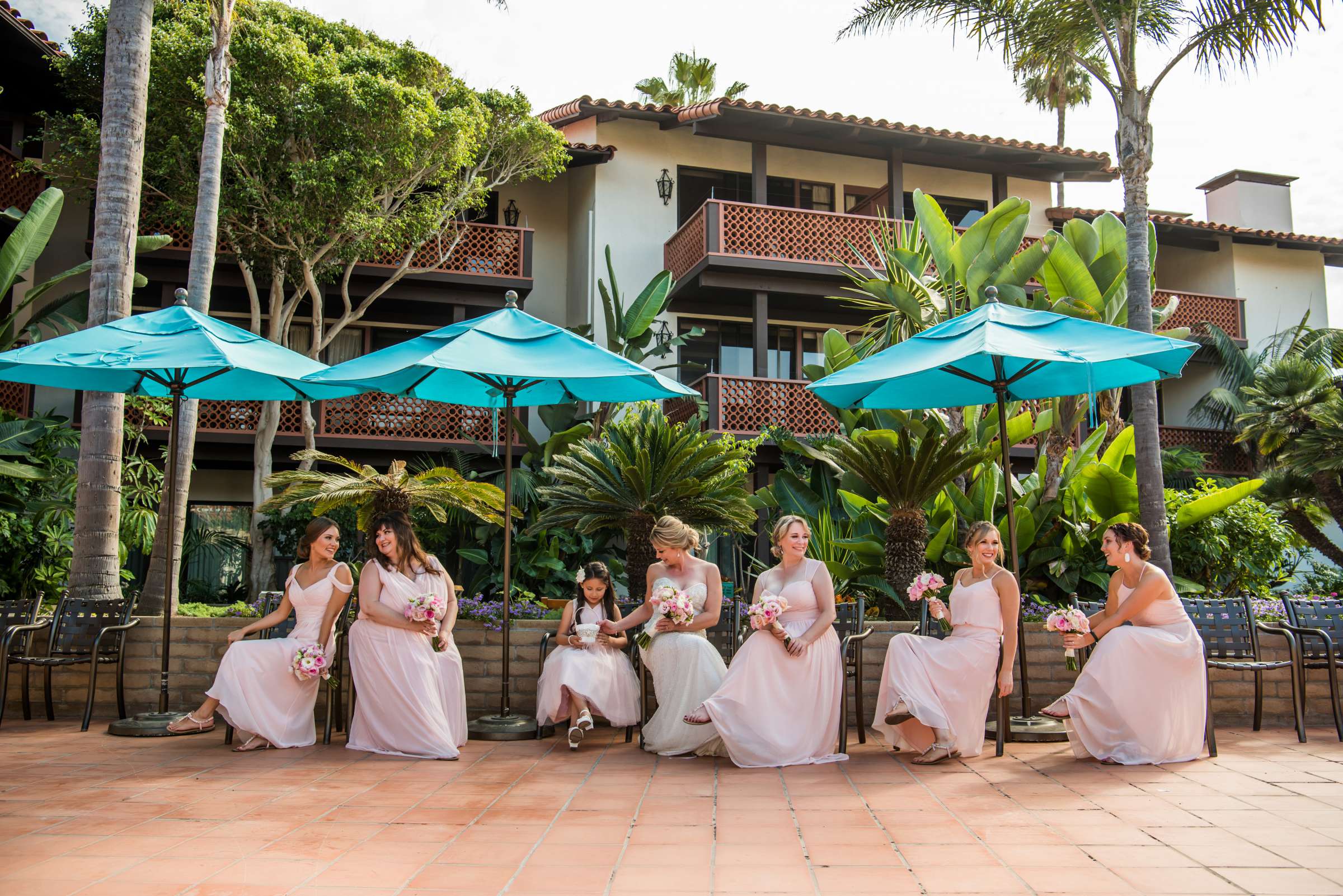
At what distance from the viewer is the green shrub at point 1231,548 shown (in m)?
10.7

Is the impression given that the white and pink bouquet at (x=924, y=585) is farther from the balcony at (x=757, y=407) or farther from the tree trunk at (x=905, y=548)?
the balcony at (x=757, y=407)

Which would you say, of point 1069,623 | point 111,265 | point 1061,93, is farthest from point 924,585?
point 1061,93

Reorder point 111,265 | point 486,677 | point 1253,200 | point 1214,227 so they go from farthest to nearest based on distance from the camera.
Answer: point 1253,200
point 1214,227
point 111,265
point 486,677

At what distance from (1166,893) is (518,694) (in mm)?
5366

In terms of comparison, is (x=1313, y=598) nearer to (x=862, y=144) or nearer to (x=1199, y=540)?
(x=1199, y=540)

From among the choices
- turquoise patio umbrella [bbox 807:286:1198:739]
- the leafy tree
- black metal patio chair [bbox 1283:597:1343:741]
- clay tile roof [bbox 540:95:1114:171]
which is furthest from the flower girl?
clay tile roof [bbox 540:95:1114:171]

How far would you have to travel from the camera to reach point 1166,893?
3.47 m

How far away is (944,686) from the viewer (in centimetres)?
637

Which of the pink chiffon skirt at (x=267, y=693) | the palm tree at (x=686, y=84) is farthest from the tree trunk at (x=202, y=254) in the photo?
the palm tree at (x=686, y=84)

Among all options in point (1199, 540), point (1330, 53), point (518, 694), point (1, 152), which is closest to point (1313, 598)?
point (1199, 540)

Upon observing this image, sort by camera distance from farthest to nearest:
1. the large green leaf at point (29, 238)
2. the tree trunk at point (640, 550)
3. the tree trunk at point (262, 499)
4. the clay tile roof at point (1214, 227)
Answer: the clay tile roof at point (1214, 227), the tree trunk at point (262, 499), the large green leaf at point (29, 238), the tree trunk at point (640, 550)

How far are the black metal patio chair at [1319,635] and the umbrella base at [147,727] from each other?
316 inches

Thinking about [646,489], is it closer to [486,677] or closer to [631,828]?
[486,677]

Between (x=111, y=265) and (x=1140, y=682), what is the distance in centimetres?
850
